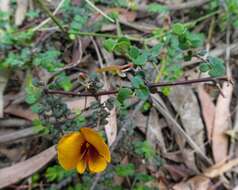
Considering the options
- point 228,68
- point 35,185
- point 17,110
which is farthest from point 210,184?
point 17,110

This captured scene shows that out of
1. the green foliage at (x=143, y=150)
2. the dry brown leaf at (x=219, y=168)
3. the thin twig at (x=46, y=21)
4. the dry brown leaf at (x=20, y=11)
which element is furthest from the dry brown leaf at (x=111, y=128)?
the dry brown leaf at (x=20, y=11)

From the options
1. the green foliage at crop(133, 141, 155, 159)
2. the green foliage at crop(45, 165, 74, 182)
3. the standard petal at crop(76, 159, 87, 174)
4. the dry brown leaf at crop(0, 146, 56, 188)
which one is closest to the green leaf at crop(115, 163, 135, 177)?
the green foliage at crop(133, 141, 155, 159)

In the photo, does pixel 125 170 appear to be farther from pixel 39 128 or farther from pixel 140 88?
pixel 140 88

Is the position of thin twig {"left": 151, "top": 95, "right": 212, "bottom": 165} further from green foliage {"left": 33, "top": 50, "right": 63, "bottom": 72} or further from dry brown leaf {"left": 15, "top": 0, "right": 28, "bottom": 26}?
dry brown leaf {"left": 15, "top": 0, "right": 28, "bottom": 26}

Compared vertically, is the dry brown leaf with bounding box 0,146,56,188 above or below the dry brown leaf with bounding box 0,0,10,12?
below

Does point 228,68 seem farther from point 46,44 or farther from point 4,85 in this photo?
point 4,85

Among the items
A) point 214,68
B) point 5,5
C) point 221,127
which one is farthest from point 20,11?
point 214,68
